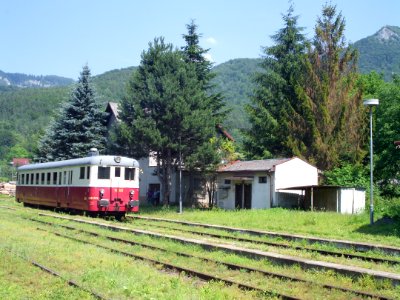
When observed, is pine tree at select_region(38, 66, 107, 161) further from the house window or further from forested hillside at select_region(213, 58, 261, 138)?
forested hillside at select_region(213, 58, 261, 138)

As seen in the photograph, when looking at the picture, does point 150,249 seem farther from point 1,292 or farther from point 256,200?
point 256,200

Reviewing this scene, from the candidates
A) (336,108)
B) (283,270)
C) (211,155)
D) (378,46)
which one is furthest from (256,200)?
(378,46)

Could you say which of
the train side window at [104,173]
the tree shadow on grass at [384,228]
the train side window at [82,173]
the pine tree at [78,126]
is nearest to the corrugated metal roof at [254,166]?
the pine tree at [78,126]

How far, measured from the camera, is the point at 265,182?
2944 centimetres

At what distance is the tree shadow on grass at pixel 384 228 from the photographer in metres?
17.0

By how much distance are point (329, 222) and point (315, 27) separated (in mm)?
23239

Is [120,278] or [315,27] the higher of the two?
[315,27]

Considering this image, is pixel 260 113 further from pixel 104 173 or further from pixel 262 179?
pixel 104 173

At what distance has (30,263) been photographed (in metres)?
10.1

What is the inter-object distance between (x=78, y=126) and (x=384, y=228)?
83.3ft

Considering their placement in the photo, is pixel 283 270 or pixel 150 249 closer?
pixel 283 270

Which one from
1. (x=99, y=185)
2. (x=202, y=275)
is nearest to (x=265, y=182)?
(x=99, y=185)

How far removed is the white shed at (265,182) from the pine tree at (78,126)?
10.8 metres

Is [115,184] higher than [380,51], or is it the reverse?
[380,51]
